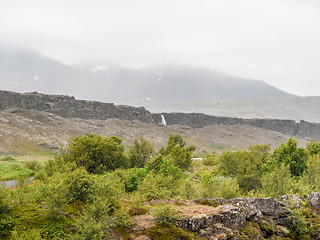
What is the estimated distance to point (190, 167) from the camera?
129 ft

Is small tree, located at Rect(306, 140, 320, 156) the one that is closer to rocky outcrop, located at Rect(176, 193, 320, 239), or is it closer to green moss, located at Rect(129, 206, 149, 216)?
rocky outcrop, located at Rect(176, 193, 320, 239)

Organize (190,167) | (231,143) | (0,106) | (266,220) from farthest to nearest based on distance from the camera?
(231,143) → (0,106) → (190,167) → (266,220)

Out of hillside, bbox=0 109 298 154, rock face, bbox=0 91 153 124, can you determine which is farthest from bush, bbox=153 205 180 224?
rock face, bbox=0 91 153 124

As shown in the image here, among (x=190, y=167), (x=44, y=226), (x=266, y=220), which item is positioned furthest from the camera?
(x=190, y=167)

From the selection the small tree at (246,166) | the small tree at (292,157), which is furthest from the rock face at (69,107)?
the small tree at (292,157)

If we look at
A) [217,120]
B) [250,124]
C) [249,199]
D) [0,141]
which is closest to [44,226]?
[249,199]

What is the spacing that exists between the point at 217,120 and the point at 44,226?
482 feet

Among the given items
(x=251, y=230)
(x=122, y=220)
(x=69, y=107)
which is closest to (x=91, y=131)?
(x=69, y=107)

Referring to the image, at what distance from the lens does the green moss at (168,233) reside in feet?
32.3

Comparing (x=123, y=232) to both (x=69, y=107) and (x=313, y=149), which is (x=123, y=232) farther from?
(x=69, y=107)

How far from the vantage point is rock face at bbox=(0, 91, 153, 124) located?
94188 mm

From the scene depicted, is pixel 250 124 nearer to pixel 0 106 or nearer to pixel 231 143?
pixel 231 143

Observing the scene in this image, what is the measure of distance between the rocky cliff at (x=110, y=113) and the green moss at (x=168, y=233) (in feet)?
287

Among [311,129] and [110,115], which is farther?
[311,129]
